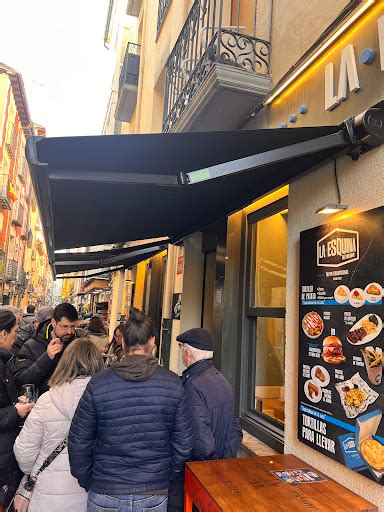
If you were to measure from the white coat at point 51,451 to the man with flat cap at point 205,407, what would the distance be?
0.66m

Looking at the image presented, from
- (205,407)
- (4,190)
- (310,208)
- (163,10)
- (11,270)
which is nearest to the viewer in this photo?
(205,407)

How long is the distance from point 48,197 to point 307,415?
2259mm

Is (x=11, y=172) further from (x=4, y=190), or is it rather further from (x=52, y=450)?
(x=52, y=450)

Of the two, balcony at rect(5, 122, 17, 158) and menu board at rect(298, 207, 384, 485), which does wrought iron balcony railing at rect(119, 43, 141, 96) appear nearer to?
menu board at rect(298, 207, 384, 485)

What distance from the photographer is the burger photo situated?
2.39 m

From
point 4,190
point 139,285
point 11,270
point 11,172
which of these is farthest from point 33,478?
point 11,270

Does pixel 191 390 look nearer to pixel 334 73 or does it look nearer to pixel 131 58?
pixel 334 73

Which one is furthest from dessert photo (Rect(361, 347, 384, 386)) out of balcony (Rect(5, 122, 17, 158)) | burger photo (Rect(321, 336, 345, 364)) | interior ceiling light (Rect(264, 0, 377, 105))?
balcony (Rect(5, 122, 17, 158))

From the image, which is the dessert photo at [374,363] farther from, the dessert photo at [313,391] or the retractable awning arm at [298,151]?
the retractable awning arm at [298,151]

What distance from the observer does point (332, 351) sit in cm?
246

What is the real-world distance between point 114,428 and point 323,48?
296cm

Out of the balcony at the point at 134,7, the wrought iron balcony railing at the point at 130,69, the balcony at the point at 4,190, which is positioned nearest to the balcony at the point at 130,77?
the wrought iron balcony railing at the point at 130,69

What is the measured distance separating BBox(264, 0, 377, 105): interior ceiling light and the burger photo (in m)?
2.10

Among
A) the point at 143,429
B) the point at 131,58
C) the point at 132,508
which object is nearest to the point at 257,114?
the point at 143,429
